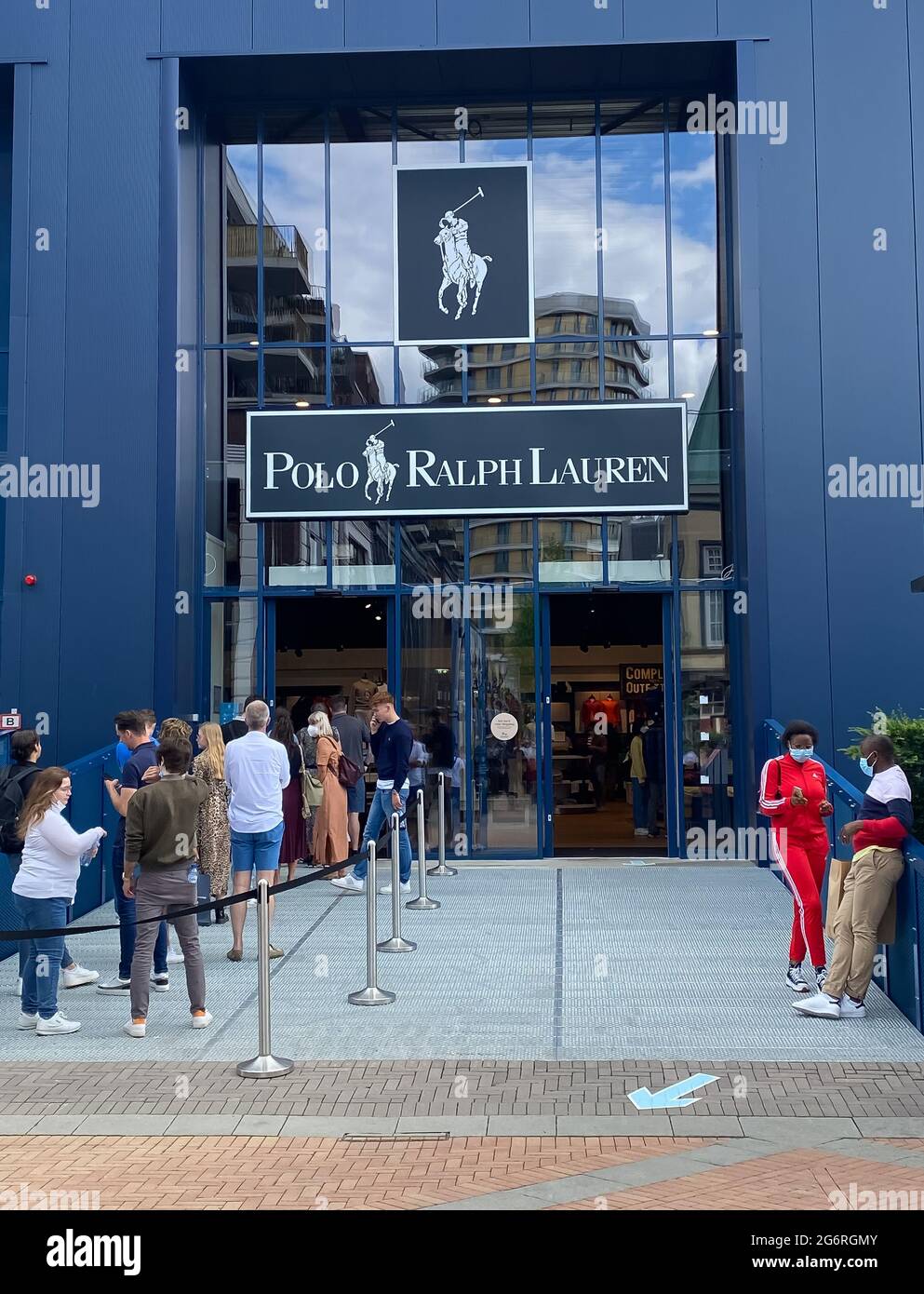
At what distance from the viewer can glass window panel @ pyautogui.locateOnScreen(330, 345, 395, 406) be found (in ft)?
50.7

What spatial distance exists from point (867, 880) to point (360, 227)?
10779mm

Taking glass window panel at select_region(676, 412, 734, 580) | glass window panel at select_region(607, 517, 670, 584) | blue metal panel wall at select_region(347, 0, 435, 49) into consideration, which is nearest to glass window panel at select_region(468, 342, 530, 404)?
glass window panel at select_region(607, 517, 670, 584)

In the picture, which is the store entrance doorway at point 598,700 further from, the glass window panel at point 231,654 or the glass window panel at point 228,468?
the glass window panel at point 228,468

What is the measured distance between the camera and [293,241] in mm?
15688

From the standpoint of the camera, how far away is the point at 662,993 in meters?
8.95

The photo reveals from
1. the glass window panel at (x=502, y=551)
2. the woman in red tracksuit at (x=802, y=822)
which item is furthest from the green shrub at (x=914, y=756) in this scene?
the glass window panel at (x=502, y=551)

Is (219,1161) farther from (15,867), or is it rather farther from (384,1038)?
(15,867)

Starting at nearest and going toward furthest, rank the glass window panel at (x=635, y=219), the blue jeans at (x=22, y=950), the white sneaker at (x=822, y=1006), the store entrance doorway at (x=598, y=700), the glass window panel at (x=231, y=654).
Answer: the white sneaker at (x=822, y=1006) < the blue jeans at (x=22, y=950) < the glass window panel at (x=231, y=654) < the glass window panel at (x=635, y=219) < the store entrance doorway at (x=598, y=700)

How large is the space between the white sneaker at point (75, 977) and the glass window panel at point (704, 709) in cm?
765

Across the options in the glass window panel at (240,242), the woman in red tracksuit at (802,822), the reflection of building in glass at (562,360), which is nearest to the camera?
the woman in red tracksuit at (802,822)

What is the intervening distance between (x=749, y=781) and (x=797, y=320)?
5263mm

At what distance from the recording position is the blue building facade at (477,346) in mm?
14328

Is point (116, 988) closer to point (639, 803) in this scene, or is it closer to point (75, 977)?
point (75, 977)

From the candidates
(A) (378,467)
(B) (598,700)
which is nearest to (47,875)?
(A) (378,467)
